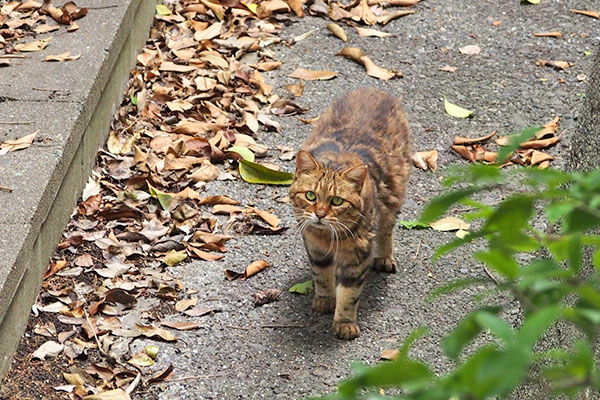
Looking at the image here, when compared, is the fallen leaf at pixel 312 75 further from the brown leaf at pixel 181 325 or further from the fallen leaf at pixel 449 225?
the brown leaf at pixel 181 325

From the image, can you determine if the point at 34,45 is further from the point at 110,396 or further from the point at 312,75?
the point at 110,396

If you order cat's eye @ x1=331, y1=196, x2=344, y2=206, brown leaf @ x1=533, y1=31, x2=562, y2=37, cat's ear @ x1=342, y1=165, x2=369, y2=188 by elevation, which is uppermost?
cat's ear @ x1=342, y1=165, x2=369, y2=188

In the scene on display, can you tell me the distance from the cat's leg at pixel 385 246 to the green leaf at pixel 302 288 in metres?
0.37

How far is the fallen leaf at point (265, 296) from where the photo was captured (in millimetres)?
4457

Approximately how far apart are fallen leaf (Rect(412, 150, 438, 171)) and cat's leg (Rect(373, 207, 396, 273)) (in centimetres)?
88

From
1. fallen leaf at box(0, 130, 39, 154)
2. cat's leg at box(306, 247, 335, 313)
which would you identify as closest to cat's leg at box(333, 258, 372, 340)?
cat's leg at box(306, 247, 335, 313)

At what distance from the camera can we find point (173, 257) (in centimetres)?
470

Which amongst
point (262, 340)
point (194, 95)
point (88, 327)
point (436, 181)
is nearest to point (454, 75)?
point (436, 181)

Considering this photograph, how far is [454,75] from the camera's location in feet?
20.9

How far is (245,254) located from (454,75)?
2349 mm

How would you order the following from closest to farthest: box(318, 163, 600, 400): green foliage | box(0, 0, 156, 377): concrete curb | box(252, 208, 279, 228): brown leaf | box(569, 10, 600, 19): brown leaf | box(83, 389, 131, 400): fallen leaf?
box(318, 163, 600, 400): green foliage
box(83, 389, 131, 400): fallen leaf
box(0, 0, 156, 377): concrete curb
box(252, 208, 279, 228): brown leaf
box(569, 10, 600, 19): brown leaf

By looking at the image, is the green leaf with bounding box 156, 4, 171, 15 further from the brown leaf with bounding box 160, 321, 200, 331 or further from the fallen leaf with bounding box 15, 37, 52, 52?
the brown leaf with bounding box 160, 321, 200, 331

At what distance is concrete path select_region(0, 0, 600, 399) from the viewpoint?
4.06 m

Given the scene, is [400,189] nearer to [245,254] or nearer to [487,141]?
[245,254]
